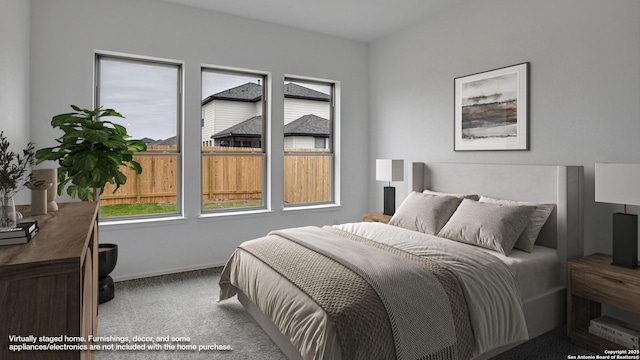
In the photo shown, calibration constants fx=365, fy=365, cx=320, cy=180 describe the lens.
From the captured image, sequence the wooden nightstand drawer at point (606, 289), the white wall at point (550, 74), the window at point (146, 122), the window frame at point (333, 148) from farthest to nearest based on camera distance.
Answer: the window frame at point (333, 148) → the window at point (146, 122) → the white wall at point (550, 74) → the wooden nightstand drawer at point (606, 289)

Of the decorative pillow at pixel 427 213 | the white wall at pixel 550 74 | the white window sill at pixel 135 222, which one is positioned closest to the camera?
the white wall at pixel 550 74

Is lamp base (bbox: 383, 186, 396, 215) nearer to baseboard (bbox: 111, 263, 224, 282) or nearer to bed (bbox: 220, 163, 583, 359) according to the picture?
bed (bbox: 220, 163, 583, 359)

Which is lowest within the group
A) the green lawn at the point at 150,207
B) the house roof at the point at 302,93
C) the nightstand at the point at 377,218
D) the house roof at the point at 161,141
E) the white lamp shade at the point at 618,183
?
the nightstand at the point at 377,218

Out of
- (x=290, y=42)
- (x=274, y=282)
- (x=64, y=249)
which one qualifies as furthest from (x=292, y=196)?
(x=64, y=249)

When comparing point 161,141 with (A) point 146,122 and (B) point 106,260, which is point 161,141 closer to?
(A) point 146,122

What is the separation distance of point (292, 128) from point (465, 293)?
10.8 ft

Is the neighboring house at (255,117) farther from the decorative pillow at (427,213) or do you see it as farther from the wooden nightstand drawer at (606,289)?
the wooden nightstand drawer at (606,289)

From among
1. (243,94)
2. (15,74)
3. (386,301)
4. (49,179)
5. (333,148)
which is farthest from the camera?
(333,148)

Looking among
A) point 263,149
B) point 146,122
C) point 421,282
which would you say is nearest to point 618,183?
point 421,282

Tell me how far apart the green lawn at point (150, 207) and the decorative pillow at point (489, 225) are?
2.55 meters

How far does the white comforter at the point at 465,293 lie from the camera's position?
185cm

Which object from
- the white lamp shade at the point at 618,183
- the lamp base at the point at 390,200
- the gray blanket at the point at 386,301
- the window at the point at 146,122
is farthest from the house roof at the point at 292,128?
the white lamp shade at the point at 618,183

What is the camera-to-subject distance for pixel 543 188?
10.1 ft

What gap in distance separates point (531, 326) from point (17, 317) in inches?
112
